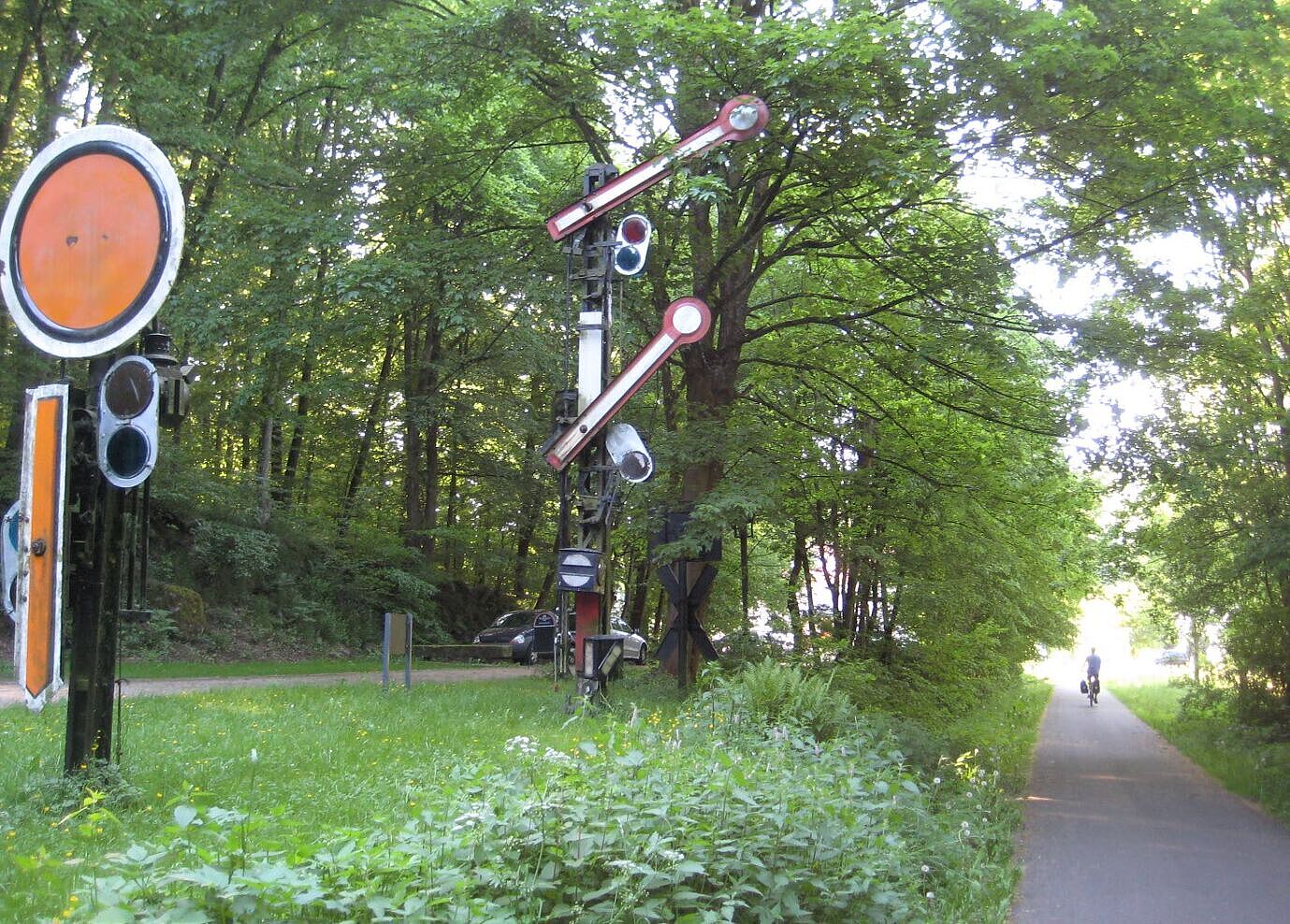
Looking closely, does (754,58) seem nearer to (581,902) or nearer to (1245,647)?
(581,902)

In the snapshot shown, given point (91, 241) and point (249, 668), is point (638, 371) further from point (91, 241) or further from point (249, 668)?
point (249, 668)

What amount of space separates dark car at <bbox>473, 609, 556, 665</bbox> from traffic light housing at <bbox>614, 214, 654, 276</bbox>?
16.0m

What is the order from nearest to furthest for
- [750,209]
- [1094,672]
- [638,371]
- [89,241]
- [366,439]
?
[89,241]
[638,371]
[750,209]
[366,439]
[1094,672]

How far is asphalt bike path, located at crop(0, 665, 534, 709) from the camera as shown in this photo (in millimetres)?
14852

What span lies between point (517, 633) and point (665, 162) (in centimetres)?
2109

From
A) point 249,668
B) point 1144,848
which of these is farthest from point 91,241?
point 249,668

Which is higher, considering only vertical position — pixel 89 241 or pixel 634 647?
→ pixel 89 241

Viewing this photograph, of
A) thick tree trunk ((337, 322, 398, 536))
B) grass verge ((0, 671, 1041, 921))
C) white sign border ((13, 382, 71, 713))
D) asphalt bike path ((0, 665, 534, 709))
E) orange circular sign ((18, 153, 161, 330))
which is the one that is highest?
thick tree trunk ((337, 322, 398, 536))

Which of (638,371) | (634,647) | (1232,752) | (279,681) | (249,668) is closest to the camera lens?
(638,371)

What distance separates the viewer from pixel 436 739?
10.3 m

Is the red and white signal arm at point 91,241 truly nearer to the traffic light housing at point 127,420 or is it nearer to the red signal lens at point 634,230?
the traffic light housing at point 127,420

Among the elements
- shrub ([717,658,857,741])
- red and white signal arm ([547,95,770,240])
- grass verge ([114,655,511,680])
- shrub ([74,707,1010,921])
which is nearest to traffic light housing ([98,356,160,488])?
shrub ([74,707,1010,921])

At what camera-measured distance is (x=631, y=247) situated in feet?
45.2

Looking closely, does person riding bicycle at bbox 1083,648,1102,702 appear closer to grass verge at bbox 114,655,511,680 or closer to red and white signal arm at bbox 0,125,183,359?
grass verge at bbox 114,655,511,680
